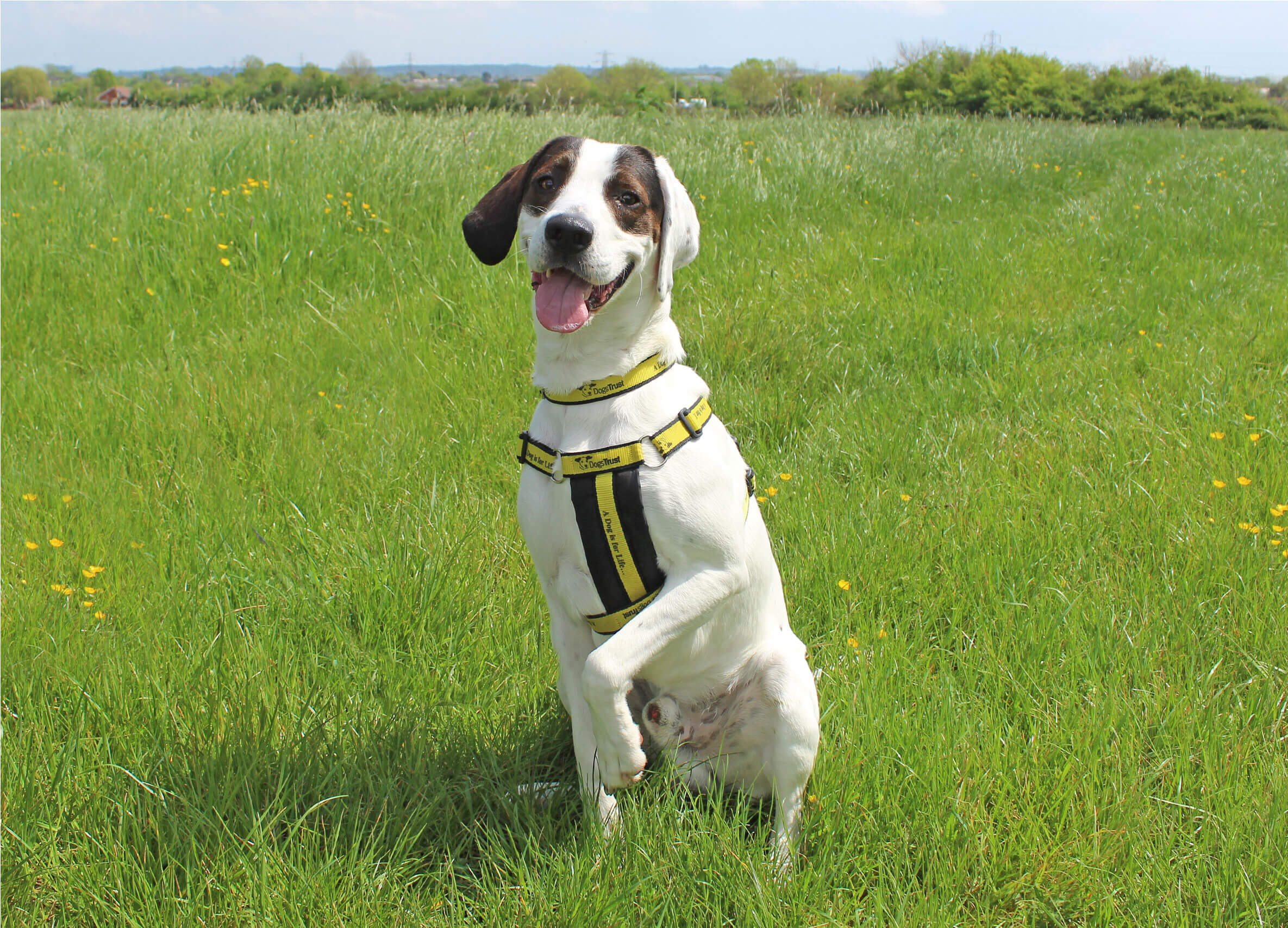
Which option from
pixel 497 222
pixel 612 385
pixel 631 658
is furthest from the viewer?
pixel 497 222

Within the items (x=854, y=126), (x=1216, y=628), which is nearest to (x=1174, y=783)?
(x=1216, y=628)

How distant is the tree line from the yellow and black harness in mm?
9689

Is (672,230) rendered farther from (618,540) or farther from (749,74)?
(749,74)

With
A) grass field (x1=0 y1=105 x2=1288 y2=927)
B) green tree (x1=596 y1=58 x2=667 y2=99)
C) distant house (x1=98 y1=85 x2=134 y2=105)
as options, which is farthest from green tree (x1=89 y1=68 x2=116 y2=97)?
grass field (x1=0 y1=105 x2=1288 y2=927)

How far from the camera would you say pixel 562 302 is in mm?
2018

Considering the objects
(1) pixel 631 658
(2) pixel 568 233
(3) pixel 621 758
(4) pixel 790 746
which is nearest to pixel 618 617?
(1) pixel 631 658

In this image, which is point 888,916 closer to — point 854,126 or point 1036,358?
point 1036,358

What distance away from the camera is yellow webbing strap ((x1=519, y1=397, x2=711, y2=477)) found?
6.48ft

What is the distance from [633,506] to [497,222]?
0.87 meters

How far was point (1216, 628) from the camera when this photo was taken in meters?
2.68

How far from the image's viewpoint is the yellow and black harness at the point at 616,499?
1.97 meters

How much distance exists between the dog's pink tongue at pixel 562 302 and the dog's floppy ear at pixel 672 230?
218 millimetres

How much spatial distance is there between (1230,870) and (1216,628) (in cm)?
100

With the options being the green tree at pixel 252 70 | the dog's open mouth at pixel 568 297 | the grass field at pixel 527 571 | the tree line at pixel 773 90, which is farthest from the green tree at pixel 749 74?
the dog's open mouth at pixel 568 297
